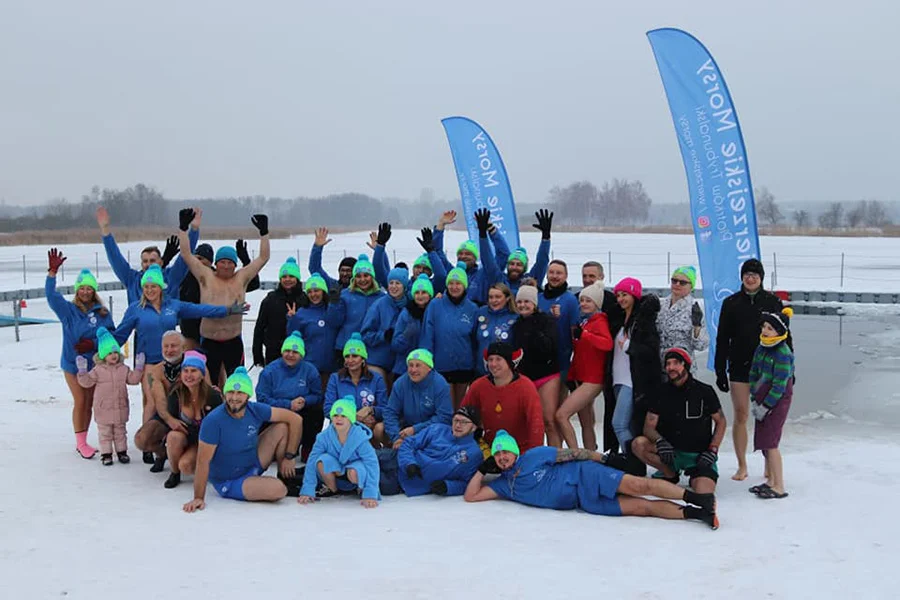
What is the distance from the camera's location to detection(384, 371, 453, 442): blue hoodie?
5.67m

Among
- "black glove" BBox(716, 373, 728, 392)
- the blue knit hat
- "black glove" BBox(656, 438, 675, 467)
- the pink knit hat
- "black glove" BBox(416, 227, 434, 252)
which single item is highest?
"black glove" BBox(416, 227, 434, 252)

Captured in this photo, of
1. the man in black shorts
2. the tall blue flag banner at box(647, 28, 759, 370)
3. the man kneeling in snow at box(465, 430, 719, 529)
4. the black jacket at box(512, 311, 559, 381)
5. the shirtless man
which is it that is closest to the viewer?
the man kneeling in snow at box(465, 430, 719, 529)

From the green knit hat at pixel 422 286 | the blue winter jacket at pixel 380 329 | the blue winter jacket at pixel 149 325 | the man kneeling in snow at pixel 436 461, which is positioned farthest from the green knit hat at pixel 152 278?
the man kneeling in snow at pixel 436 461

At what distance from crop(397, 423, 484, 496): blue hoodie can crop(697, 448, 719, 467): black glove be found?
1.41 meters

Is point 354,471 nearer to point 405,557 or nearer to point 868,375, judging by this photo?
point 405,557

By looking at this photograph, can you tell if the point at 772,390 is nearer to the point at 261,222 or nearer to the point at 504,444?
the point at 504,444

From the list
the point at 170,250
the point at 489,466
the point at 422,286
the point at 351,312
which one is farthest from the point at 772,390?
the point at 170,250

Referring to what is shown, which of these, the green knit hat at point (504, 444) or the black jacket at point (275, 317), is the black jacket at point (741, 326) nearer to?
the green knit hat at point (504, 444)

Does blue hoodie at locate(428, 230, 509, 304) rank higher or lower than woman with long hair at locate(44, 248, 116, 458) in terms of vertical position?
higher

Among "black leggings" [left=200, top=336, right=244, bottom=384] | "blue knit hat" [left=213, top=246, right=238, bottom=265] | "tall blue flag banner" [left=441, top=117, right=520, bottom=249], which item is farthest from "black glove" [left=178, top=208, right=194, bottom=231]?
"tall blue flag banner" [left=441, top=117, right=520, bottom=249]

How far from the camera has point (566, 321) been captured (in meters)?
6.12

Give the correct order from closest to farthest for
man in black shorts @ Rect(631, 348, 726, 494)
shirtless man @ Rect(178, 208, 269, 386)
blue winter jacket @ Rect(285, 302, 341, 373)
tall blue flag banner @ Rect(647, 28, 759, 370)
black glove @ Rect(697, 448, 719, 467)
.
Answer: black glove @ Rect(697, 448, 719, 467)
man in black shorts @ Rect(631, 348, 726, 494)
shirtless man @ Rect(178, 208, 269, 386)
blue winter jacket @ Rect(285, 302, 341, 373)
tall blue flag banner @ Rect(647, 28, 759, 370)

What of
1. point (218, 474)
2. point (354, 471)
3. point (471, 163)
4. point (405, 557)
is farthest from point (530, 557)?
point (471, 163)

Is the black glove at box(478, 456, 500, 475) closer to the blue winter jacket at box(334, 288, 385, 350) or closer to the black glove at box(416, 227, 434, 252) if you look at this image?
the blue winter jacket at box(334, 288, 385, 350)
